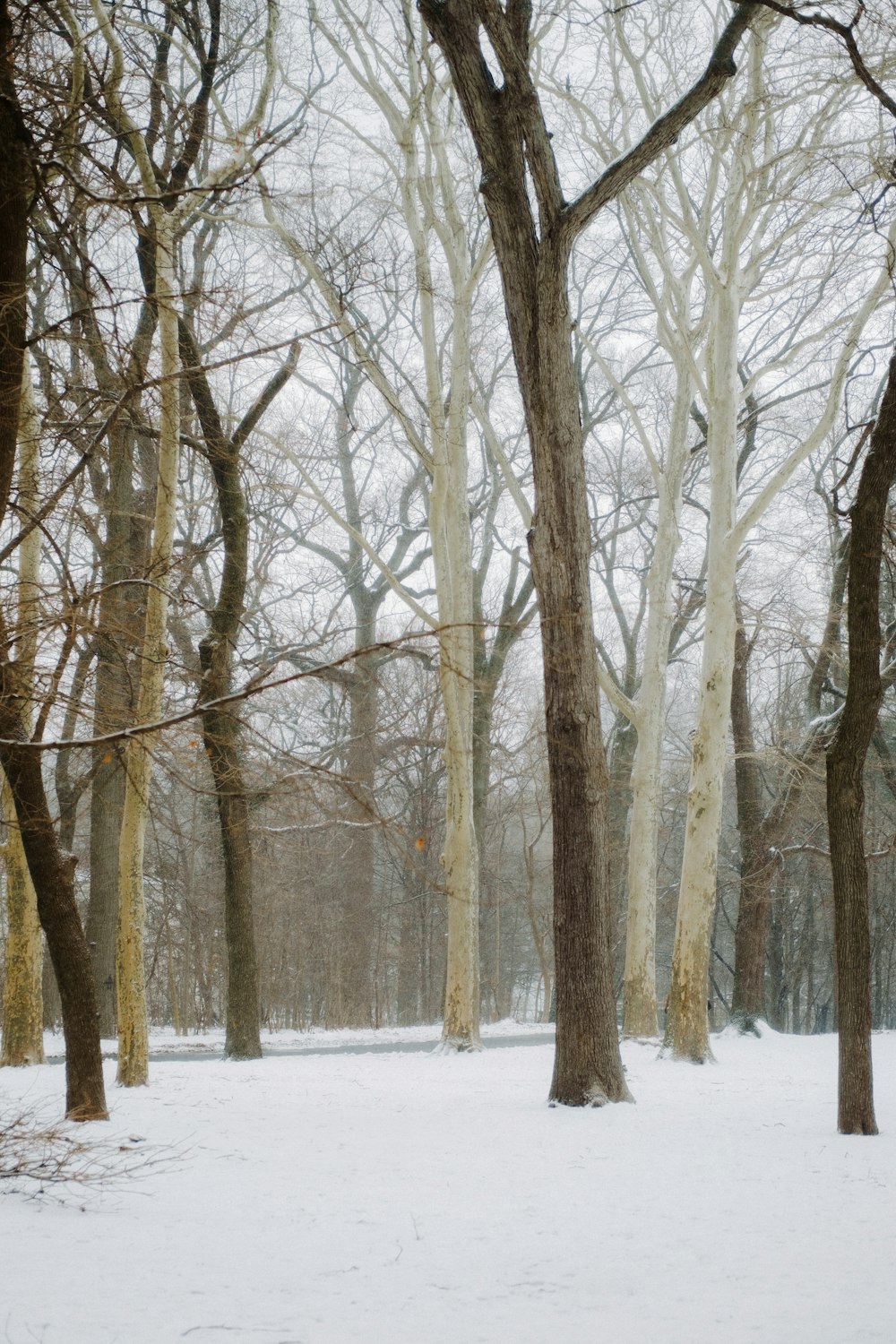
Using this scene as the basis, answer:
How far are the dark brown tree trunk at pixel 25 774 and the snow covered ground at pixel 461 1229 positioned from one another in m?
0.49

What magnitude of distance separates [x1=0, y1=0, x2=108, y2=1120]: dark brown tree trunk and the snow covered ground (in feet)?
1.61

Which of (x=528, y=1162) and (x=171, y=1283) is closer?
(x=171, y=1283)

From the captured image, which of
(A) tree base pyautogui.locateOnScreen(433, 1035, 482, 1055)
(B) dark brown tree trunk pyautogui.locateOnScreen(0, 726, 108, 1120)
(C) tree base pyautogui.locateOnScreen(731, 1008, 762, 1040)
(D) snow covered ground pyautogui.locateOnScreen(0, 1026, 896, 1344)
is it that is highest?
(B) dark brown tree trunk pyautogui.locateOnScreen(0, 726, 108, 1120)

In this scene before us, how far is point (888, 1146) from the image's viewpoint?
6.32 meters

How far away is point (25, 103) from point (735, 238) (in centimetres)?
920

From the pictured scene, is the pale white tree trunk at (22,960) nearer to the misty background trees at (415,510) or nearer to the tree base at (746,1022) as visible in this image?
the misty background trees at (415,510)

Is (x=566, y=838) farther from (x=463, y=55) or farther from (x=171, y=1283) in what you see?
(x=463, y=55)

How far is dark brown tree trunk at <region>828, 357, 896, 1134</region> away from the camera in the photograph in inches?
264

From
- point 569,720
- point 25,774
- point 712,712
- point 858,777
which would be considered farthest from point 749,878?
point 25,774

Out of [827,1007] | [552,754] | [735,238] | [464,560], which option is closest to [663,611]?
[464,560]

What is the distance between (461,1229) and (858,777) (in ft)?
13.2

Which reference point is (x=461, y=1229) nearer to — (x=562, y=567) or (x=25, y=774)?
(x=25, y=774)

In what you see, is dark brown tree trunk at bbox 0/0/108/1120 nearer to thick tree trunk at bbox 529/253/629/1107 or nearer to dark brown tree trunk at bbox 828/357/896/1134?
thick tree trunk at bbox 529/253/629/1107

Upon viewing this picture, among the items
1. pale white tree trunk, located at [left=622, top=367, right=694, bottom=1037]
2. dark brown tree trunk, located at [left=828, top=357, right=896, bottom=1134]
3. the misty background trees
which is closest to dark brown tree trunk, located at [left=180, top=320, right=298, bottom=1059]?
the misty background trees
